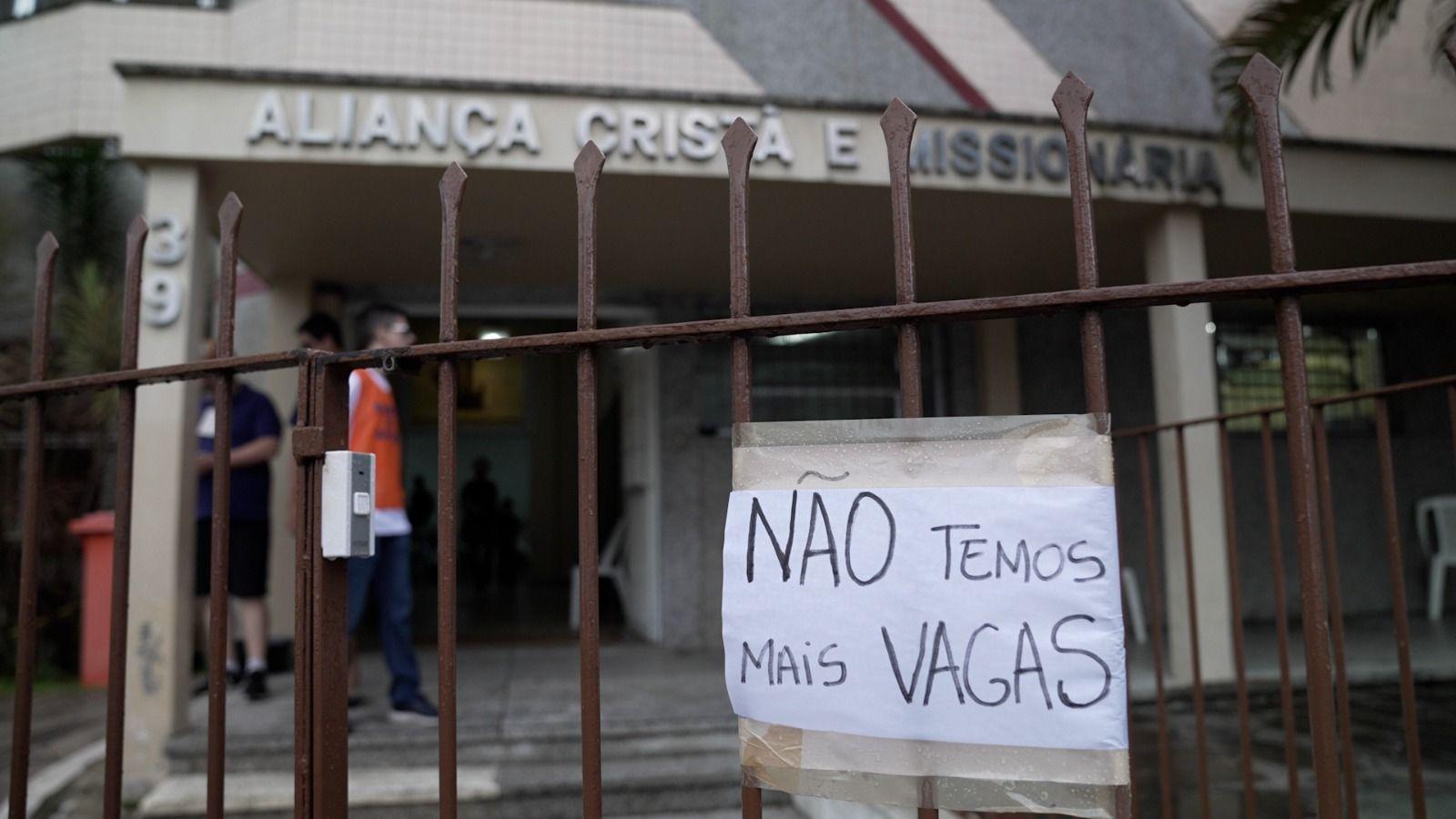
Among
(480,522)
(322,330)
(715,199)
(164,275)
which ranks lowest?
(480,522)

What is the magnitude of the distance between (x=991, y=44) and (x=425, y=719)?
214 inches

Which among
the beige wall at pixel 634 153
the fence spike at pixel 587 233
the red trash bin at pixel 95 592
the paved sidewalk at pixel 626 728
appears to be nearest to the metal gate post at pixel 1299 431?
the fence spike at pixel 587 233

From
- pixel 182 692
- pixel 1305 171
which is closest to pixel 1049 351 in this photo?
pixel 1305 171

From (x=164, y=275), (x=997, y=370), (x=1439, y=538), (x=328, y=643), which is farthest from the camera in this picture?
(x=1439, y=538)

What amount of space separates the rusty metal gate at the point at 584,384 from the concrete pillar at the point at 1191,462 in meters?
4.00

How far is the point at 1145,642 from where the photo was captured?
21.8 ft

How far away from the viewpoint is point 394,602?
13.3 feet

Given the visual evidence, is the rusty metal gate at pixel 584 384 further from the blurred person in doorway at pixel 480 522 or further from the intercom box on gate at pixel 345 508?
the blurred person in doorway at pixel 480 522

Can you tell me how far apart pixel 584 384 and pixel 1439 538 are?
8.66 m

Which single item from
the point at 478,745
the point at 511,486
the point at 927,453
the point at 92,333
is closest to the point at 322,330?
the point at 478,745

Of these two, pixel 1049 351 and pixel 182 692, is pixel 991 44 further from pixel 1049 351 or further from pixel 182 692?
pixel 182 692

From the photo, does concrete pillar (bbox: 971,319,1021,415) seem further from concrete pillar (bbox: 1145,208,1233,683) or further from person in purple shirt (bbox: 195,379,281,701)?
person in purple shirt (bbox: 195,379,281,701)

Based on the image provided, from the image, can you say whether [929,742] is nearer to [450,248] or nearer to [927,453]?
[927,453]

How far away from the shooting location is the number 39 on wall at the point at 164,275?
4305 millimetres
